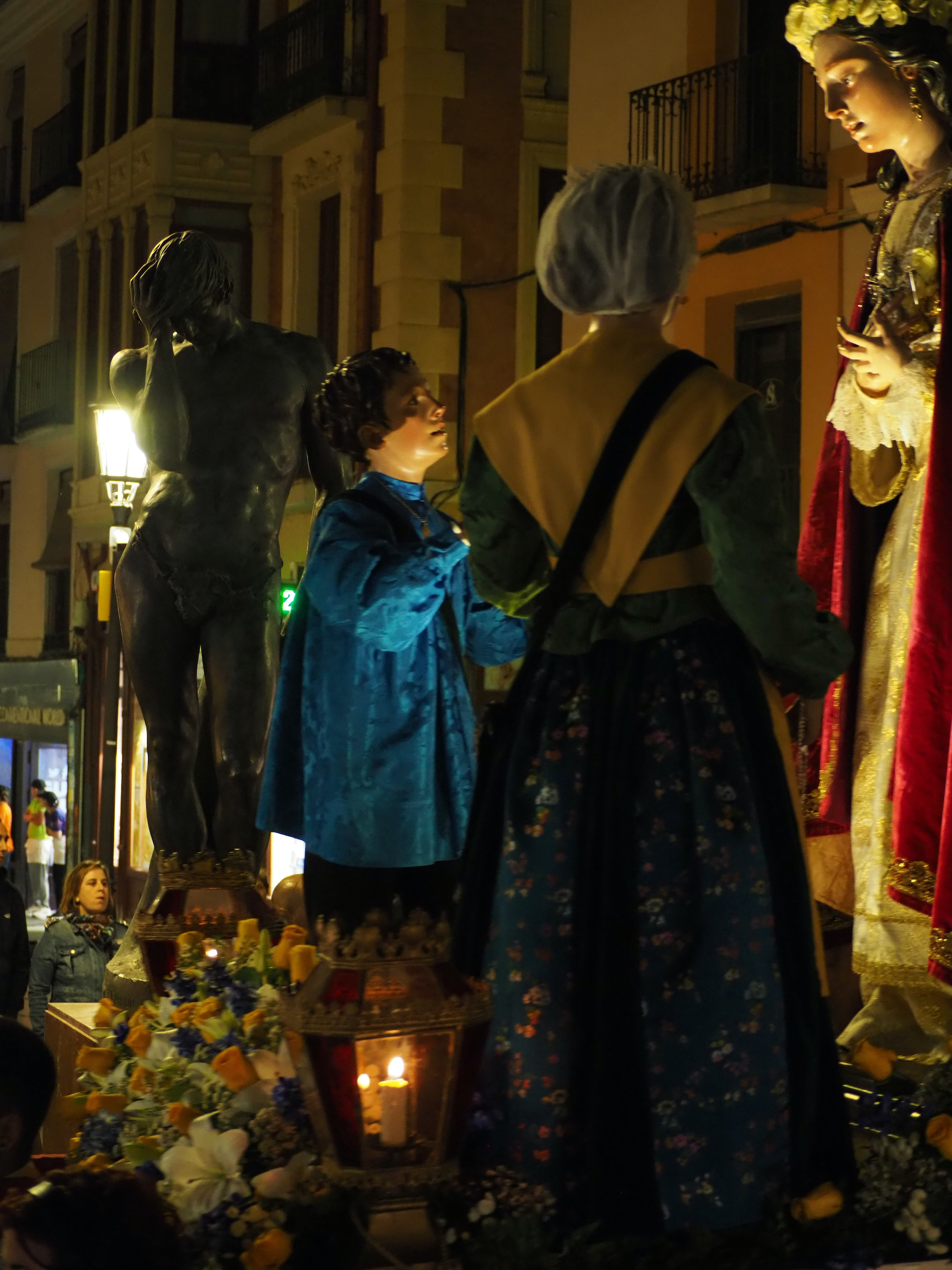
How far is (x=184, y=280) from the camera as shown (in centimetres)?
501

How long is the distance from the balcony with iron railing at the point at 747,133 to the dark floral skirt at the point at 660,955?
29.1ft

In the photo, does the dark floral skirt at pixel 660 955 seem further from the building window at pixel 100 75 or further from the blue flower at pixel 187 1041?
the building window at pixel 100 75

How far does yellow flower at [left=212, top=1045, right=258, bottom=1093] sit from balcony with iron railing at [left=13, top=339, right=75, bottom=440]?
693 inches

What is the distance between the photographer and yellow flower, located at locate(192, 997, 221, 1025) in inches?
153

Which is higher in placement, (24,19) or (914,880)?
(24,19)

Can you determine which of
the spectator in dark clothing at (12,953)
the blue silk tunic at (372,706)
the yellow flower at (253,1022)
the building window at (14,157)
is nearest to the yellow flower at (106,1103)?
the yellow flower at (253,1022)

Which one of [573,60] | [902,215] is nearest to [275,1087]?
[902,215]

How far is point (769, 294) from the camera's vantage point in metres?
12.0

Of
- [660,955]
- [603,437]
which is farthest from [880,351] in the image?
[660,955]

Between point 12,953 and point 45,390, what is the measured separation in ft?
45.3

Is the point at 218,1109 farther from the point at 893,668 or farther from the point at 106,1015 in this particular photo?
the point at 893,668

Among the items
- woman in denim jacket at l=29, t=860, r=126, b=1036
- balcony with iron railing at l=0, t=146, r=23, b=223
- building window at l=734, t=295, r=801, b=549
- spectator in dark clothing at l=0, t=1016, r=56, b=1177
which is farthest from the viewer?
balcony with iron railing at l=0, t=146, r=23, b=223

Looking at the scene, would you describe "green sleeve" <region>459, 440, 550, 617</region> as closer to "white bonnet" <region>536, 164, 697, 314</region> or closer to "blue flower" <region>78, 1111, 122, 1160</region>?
"white bonnet" <region>536, 164, 697, 314</region>

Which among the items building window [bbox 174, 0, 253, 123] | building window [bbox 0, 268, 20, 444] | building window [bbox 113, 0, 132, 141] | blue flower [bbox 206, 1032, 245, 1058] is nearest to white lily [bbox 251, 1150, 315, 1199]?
blue flower [bbox 206, 1032, 245, 1058]
